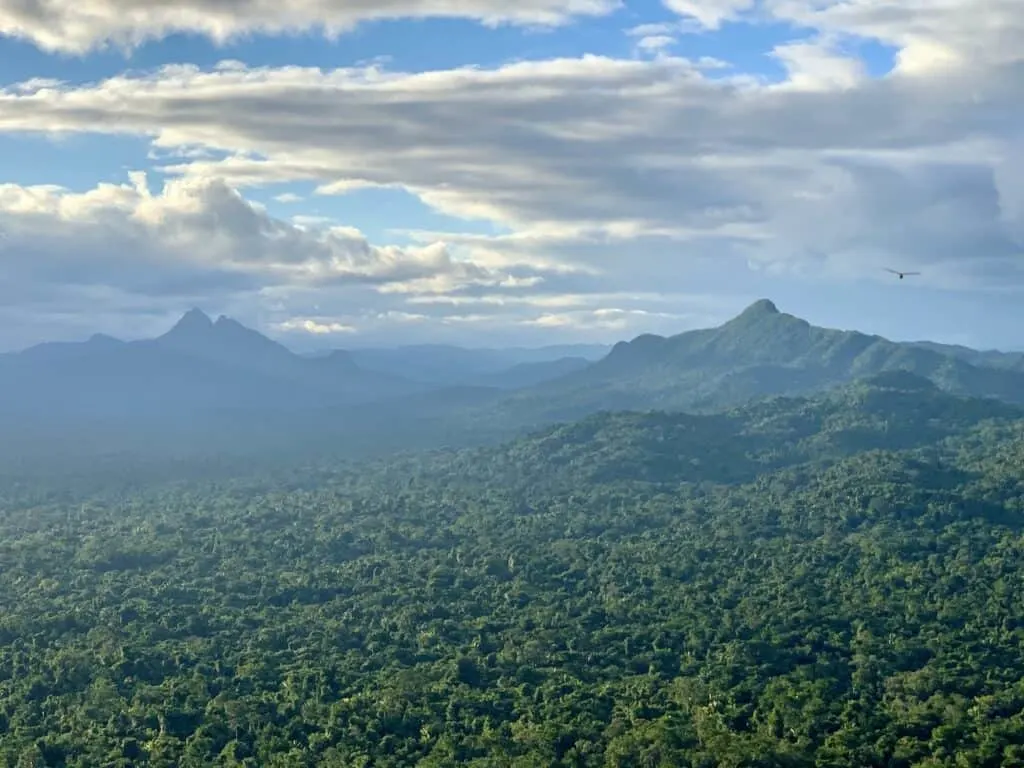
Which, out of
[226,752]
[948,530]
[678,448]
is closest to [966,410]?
[678,448]

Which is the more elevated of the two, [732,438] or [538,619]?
[732,438]

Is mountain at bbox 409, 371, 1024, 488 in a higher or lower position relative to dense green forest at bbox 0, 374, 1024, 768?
higher

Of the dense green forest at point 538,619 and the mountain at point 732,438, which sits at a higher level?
the mountain at point 732,438

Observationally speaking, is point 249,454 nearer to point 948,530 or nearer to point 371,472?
point 371,472

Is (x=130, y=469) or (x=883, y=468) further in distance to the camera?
(x=130, y=469)

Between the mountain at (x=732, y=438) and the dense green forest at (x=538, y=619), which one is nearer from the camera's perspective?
A: the dense green forest at (x=538, y=619)

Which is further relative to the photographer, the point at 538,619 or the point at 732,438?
the point at 732,438

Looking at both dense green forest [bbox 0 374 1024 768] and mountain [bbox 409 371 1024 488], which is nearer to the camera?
dense green forest [bbox 0 374 1024 768]

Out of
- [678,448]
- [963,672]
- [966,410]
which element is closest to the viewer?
[963,672]
